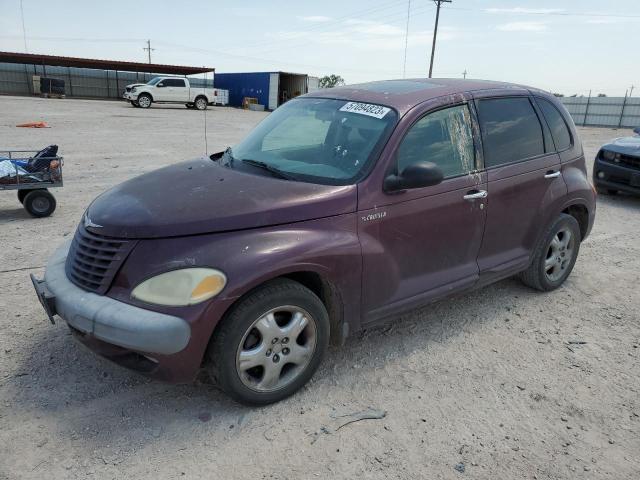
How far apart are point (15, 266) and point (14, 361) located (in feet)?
6.05

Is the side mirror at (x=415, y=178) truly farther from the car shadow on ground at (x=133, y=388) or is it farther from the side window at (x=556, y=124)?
the side window at (x=556, y=124)

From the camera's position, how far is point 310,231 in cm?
291

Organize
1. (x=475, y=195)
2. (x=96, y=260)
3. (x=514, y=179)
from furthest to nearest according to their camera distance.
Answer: (x=514, y=179) < (x=475, y=195) < (x=96, y=260)

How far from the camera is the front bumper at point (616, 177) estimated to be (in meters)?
8.45

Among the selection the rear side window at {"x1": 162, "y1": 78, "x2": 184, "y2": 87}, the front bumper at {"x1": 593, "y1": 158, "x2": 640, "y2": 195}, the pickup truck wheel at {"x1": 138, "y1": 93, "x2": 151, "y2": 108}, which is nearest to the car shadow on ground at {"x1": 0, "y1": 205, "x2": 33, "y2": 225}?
the front bumper at {"x1": 593, "y1": 158, "x2": 640, "y2": 195}

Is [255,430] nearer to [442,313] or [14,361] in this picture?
[14,361]

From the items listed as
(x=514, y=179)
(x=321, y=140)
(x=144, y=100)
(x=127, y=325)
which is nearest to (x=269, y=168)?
(x=321, y=140)

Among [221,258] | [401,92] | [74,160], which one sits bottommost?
[74,160]

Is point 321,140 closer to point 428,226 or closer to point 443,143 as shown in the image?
point 443,143

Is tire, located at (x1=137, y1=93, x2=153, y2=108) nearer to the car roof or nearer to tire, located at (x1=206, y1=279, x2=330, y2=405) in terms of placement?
the car roof

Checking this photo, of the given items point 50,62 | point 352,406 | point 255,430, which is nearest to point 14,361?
point 255,430

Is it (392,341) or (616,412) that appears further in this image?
(392,341)

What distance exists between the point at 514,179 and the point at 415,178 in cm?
125

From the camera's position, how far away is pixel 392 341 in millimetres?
3742
